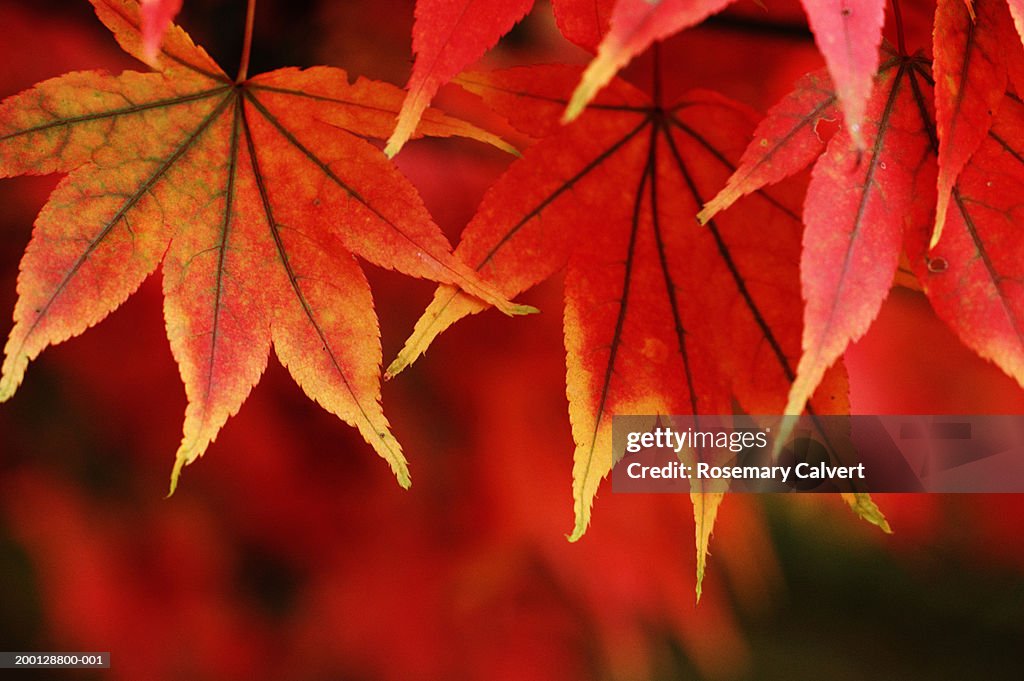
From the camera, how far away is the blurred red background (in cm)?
71

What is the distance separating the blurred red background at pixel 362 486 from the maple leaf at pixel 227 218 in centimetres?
26

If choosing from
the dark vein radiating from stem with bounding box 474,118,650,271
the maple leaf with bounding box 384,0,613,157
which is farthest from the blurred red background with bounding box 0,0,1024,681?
the maple leaf with bounding box 384,0,613,157

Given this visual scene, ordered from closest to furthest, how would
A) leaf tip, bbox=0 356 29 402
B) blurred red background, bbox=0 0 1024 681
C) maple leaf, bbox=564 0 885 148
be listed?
maple leaf, bbox=564 0 885 148 < leaf tip, bbox=0 356 29 402 < blurred red background, bbox=0 0 1024 681

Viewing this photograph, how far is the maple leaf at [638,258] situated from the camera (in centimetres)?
44

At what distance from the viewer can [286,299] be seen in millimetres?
424

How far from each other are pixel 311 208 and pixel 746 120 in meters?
0.26

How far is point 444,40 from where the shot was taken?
357 millimetres

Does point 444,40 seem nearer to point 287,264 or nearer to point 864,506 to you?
point 287,264

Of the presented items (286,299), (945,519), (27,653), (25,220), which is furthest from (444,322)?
(945,519)

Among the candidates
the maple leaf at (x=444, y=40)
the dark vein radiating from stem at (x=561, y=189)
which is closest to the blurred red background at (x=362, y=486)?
the dark vein radiating from stem at (x=561, y=189)

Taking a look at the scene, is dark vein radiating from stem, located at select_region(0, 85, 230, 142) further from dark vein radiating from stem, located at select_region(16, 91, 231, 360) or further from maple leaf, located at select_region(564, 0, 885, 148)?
maple leaf, located at select_region(564, 0, 885, 148)

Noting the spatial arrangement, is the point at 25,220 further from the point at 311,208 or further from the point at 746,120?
the point at 746,120

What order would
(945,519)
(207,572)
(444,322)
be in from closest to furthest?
(444,322) → (207,572) → (945,519)

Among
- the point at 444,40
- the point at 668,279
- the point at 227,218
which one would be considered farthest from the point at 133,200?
the point at 668,279
